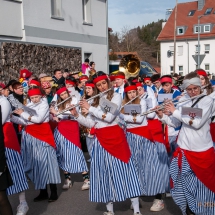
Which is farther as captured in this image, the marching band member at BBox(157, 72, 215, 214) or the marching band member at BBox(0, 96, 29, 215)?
the marching band member at BBox(0, 96, 29, 215)

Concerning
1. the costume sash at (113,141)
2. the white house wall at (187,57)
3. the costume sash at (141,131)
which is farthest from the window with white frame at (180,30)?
the costume sash at (113,141)

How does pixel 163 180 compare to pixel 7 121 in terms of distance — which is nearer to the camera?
pixel 7 121

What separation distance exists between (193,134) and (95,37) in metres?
16.7

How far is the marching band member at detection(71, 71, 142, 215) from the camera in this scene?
17.0 feet

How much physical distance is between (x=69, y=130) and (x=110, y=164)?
1835 mm

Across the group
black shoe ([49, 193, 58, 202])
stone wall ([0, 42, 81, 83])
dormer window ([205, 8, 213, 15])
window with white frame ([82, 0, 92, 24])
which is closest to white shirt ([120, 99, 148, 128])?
black shoe ([49, 193, 58, 202])

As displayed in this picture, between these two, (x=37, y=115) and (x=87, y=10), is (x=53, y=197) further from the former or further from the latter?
(x=87, y=10)

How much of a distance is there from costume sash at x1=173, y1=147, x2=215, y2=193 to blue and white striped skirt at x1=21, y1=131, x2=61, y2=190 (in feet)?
7.82

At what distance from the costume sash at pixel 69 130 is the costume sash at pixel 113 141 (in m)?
1.69

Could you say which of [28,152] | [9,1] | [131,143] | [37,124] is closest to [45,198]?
[28,152]

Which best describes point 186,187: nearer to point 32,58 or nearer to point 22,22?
point 32,58

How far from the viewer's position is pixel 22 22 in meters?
15.2

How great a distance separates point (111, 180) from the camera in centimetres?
520

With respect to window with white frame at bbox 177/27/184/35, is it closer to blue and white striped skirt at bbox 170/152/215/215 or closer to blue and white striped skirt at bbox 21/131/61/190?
blue and white striped skirt at bbox 21/131/61/190
